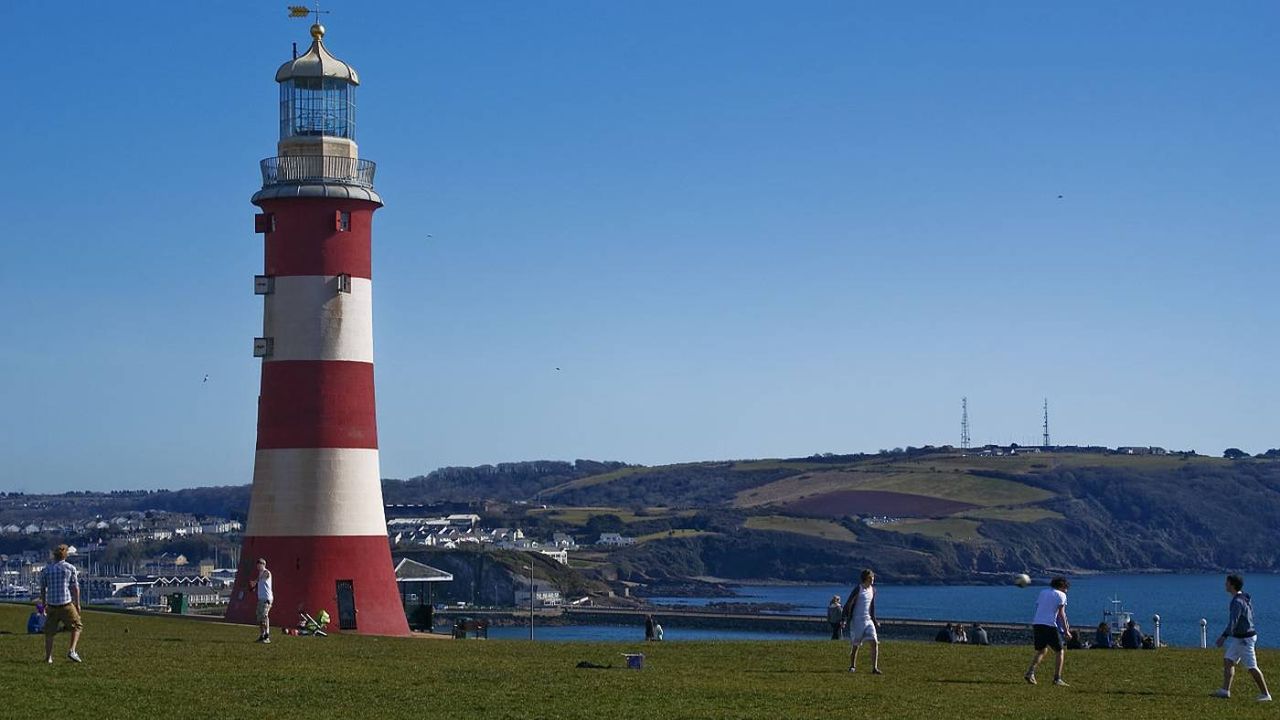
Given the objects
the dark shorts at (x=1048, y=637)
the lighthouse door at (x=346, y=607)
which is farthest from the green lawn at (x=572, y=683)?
the lighthouse door at (x=346, y=607)

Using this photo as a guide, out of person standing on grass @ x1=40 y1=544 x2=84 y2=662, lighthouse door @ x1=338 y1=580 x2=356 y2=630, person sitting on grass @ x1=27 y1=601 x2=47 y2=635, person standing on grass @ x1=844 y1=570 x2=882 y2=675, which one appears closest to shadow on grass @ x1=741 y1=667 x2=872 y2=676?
person standing on grass @ x1=844 y1=570 x2=882 y2=675

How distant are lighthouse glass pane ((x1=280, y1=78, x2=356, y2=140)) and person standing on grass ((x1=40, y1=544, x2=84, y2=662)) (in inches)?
609

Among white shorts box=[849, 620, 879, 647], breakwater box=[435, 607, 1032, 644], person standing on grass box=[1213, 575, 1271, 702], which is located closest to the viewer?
person standing on grass box=[1213, 575, 1271, 702]

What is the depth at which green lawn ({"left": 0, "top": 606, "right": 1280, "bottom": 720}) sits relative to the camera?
1812cm

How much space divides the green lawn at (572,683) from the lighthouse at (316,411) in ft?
16.6

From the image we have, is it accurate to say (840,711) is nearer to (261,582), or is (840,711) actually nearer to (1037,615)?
(1037,615)

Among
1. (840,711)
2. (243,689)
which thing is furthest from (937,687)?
(243,689)

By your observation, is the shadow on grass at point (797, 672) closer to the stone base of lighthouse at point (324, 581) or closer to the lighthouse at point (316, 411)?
the lighthouse at point (316, 411)

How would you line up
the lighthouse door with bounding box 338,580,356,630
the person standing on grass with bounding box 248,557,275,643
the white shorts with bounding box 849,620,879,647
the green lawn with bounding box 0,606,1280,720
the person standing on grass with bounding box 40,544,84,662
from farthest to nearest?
the lighthouse door with bounding box 338,580,356,630
the person standing on grass with bounding box 248,557,275,643
the white shorts with bounding box 849,620,879,647
the person standing on grass with bounding box 40,544,84,662
the green lawn with bounding box 0,606,1280,720

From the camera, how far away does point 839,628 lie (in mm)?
34031

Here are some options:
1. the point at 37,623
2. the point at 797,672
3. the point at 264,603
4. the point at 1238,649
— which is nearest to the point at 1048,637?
the point at 1238,649

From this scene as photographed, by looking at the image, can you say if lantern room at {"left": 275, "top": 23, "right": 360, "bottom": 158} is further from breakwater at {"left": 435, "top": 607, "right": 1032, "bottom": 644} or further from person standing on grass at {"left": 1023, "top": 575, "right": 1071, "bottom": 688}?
breakwater at {"left": 435, "top": 607, "right": 1032, "bottom": 644}

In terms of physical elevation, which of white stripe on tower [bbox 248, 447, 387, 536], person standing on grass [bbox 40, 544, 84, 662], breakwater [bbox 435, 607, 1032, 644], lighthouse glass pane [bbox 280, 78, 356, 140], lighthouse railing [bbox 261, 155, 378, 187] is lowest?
breakwater [bbox 435, 607, 1032, 644]

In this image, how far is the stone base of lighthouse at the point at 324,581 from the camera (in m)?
33.7
